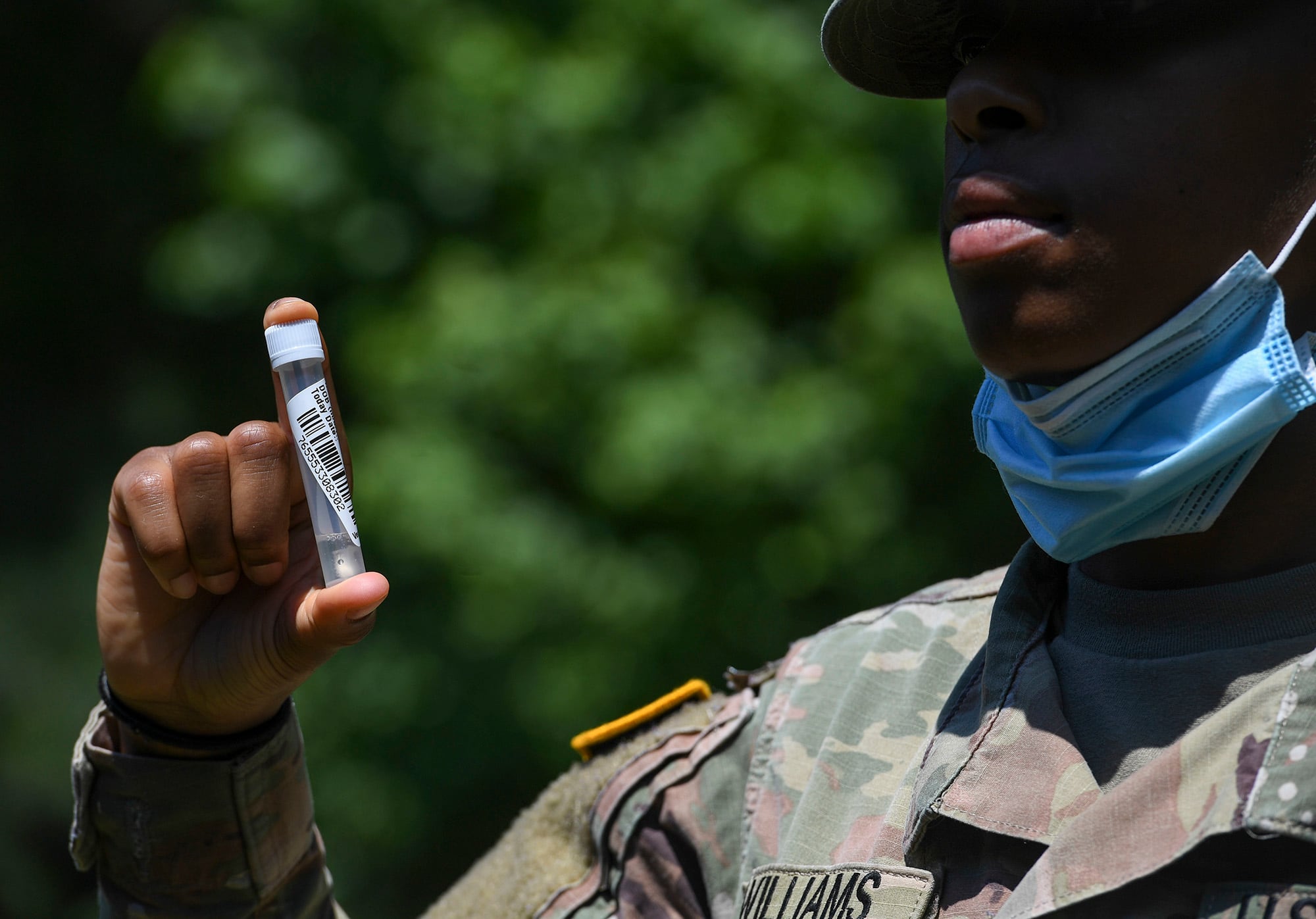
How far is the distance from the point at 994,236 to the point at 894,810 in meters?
0.75

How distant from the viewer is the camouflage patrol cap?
1511mm

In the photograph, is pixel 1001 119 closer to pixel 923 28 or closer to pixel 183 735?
pixel 923 28

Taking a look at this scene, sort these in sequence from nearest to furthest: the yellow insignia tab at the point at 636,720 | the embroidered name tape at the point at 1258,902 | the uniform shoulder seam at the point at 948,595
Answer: the embroidered name tape at the point at 1258,902, the uniform shoulder seam at the point at 948,595, the yellow insignia tab at the point at 636,720

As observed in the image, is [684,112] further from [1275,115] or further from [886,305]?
[1275,115]

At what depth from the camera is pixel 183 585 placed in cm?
173

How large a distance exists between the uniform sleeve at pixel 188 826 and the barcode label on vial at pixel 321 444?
42 cm

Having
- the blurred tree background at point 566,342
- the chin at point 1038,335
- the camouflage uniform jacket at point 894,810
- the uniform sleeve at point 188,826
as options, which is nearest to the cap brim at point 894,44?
the chin at point 1038,335

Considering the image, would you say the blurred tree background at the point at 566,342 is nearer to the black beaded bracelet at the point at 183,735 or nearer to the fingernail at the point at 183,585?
the black beaded bracelet at the point at 183,735

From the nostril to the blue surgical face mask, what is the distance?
298 millimetres

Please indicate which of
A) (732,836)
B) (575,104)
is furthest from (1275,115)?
(575,104)

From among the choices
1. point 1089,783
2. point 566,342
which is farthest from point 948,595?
point 566,342

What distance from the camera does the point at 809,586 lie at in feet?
17.0

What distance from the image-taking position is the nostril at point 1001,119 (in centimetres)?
161

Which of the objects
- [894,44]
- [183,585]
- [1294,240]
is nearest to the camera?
[1294,240]
